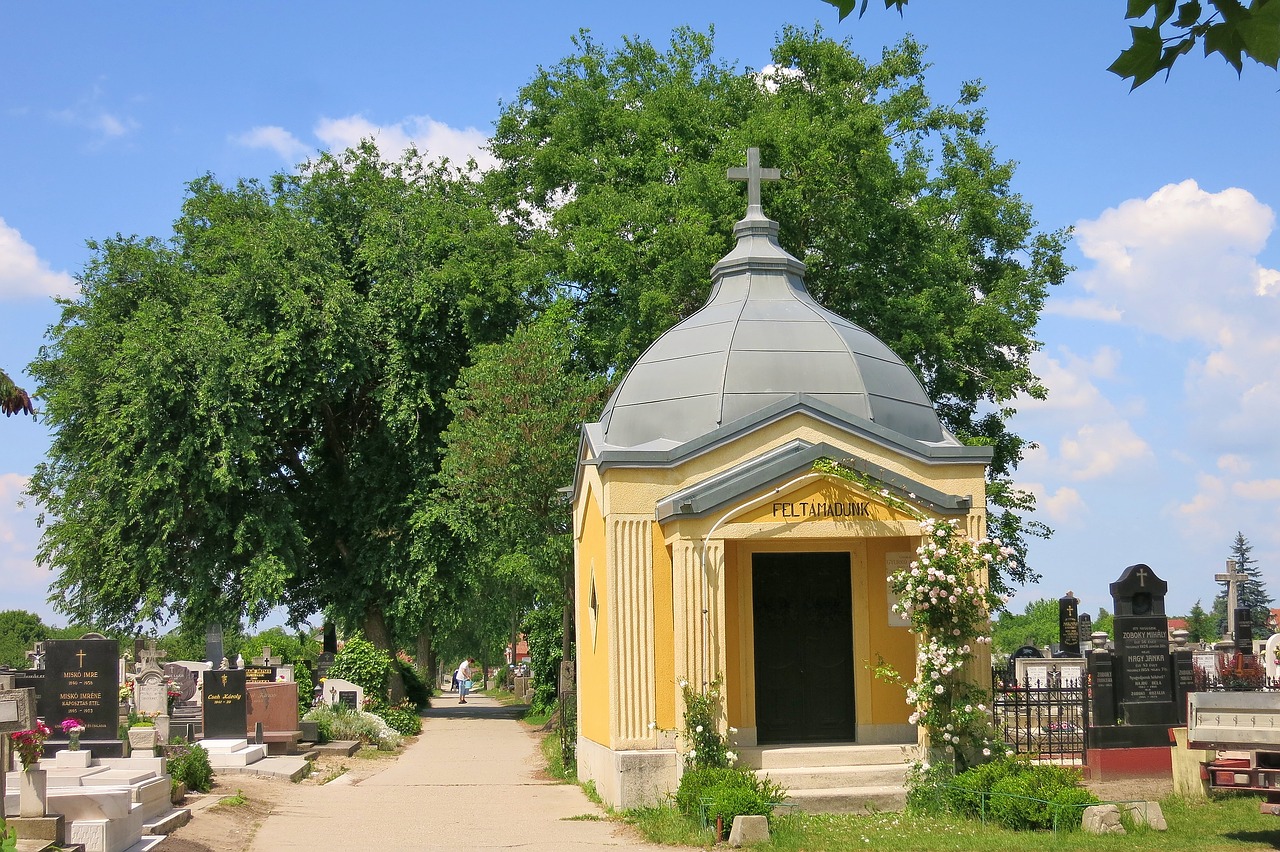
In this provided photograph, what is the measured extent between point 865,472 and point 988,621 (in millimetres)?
2201

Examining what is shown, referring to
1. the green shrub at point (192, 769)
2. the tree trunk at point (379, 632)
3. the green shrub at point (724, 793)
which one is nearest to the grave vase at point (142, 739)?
the green shrub at point (192, 769)

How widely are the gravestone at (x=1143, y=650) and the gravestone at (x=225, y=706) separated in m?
12.4

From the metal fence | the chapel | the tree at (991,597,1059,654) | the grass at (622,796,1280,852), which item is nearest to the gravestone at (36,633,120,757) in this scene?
the chapel

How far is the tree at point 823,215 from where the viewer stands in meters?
23.9

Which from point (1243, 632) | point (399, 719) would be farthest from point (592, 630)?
point (1243, 632)

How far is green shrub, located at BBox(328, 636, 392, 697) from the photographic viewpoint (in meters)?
27.1

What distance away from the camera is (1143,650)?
15539mm

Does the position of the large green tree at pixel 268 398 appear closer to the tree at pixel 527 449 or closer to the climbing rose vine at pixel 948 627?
the tree at pixel 527 449

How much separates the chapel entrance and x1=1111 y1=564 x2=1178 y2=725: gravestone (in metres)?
3.54

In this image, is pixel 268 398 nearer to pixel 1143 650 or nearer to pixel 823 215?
pixel 823 215

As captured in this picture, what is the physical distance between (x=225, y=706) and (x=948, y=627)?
36.2 ft

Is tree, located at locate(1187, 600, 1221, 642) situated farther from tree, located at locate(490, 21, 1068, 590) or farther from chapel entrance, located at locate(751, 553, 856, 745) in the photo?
→ chapel entrance, located at locate(751, 553, 856, 745)

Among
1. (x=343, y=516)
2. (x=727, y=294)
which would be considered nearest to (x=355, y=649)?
(x=343, y=516)

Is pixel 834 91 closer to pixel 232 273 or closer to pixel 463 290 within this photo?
pixel 463 290
